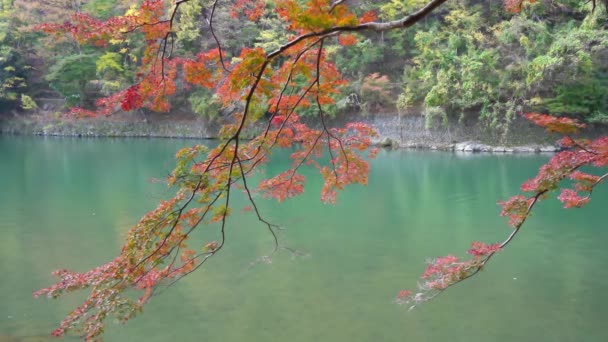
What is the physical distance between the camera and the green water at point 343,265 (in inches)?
176

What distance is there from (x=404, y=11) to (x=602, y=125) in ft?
20.0

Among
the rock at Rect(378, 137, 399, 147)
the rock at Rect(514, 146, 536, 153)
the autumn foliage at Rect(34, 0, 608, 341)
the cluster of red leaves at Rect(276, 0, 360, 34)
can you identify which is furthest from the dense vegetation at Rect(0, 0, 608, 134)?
the cluster of red leaves at Rect(276, 0, 360, 34)

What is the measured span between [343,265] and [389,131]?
1041 cm

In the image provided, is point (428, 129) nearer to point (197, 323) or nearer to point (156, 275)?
point (197, 323)

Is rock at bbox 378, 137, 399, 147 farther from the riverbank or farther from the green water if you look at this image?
the green water

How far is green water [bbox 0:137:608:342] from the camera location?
14.7ft

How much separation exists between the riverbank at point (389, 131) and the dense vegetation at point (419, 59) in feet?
1.16

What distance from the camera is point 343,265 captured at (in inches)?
238

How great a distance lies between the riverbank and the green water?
294 cm

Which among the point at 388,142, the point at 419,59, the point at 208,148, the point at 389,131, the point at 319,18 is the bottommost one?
the point at 388,142

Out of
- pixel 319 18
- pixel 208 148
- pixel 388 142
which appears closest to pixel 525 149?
pixel 388 142

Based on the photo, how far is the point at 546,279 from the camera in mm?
5547

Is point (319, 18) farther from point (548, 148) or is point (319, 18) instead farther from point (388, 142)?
point (388, 142)

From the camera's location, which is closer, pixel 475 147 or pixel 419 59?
pixel 475 147
